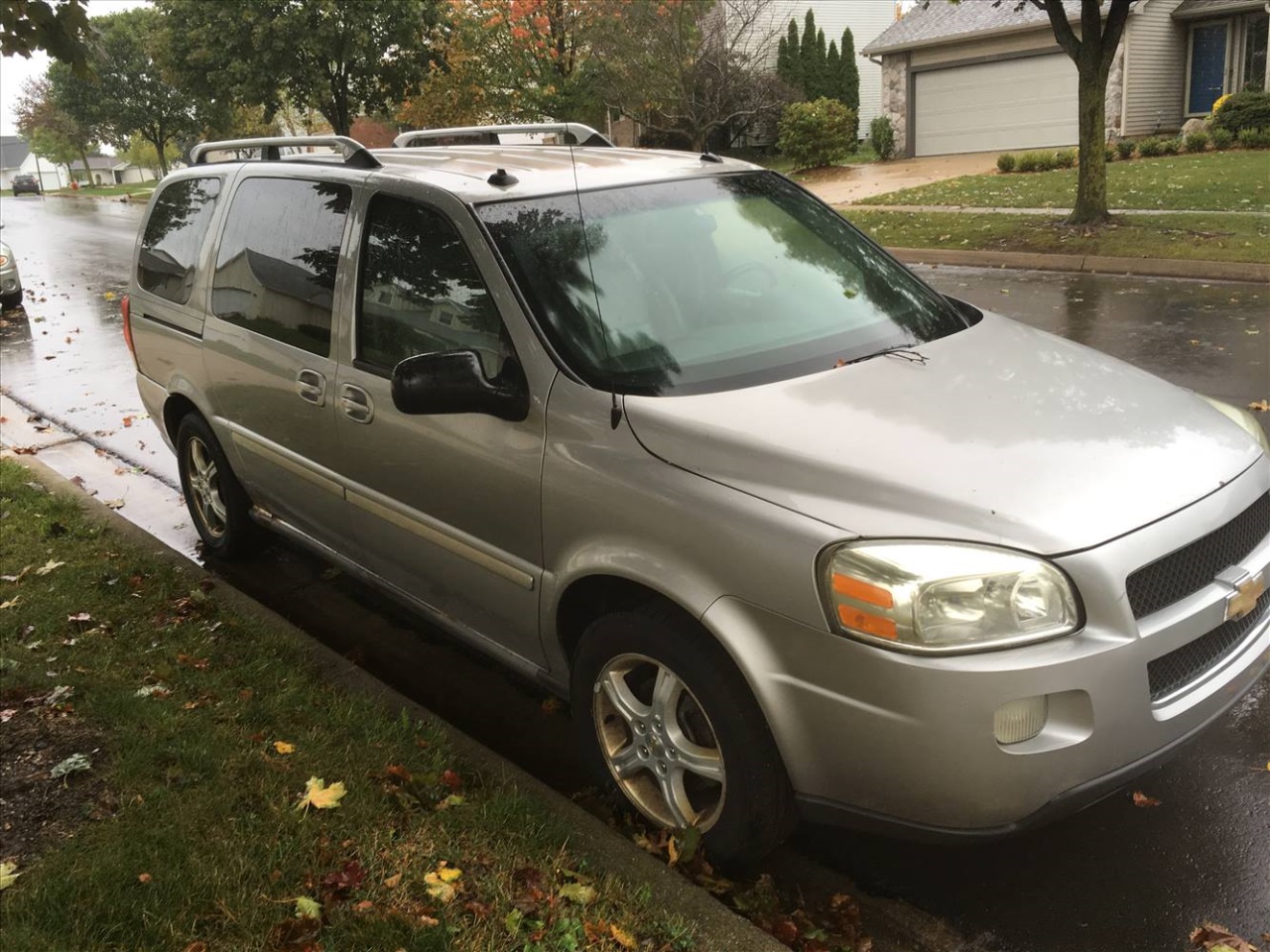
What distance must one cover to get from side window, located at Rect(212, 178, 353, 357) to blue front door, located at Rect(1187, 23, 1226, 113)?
30.1 meters

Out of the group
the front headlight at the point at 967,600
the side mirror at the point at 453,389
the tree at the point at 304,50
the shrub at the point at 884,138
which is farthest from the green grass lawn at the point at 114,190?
the front headlight at the point at 967,600

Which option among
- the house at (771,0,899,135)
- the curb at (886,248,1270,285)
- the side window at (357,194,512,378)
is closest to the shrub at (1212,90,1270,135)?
the curb at (886,248,1270,285)

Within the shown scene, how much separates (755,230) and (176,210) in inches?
118

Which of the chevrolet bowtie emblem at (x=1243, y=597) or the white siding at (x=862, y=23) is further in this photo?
the white siding at (x=862, y=23)

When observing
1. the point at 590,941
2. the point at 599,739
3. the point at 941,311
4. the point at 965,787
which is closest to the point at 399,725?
the point at 599,739

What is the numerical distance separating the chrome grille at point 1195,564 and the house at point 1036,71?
2676cm

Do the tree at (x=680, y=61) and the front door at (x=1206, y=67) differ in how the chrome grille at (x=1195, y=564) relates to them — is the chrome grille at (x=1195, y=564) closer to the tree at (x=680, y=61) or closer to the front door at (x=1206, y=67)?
the tree at (x=680, y=61)

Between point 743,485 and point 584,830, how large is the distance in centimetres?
113

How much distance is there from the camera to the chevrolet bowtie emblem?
2.83 meters

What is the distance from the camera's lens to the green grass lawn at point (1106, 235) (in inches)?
506

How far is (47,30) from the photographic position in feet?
14.5

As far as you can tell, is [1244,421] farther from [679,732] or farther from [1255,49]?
[1255,49]

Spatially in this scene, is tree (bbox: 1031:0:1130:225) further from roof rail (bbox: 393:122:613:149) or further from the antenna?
the antenna

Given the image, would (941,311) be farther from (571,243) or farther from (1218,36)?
(1218,36)
